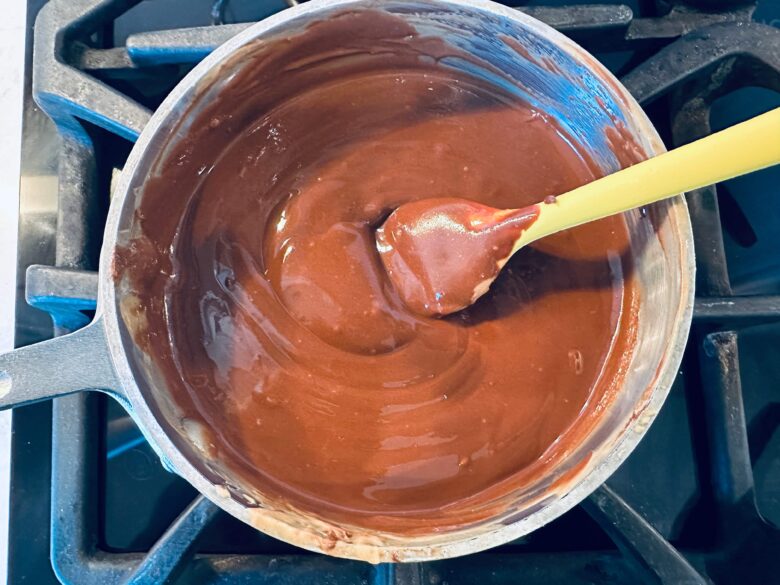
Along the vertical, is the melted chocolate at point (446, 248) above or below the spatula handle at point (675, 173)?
below

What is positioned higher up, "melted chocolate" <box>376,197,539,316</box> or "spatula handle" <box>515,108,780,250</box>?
"spatula handle" <box>515,108,780,250</box>

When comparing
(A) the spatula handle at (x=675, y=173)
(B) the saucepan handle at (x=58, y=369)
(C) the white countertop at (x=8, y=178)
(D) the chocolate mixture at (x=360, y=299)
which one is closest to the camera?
(A) the spatula handle at (x=675, y=173)

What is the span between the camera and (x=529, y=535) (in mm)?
920

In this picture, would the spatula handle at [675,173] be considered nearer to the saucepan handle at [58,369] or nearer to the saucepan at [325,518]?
the saucepan at [325,518]

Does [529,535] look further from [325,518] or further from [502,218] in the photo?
[502,218]

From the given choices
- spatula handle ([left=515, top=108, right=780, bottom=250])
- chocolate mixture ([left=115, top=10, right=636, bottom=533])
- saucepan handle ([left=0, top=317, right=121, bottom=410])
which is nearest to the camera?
spatula handle ([left=515, top=108, right=780, bottom=250])

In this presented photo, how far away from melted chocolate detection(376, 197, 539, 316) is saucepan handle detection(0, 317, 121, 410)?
0.34 m

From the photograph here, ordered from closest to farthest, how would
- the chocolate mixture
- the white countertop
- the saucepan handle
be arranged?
the saucepan handle, the chocolate mixture, the white countertop

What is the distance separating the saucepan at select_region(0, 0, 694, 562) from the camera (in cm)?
69

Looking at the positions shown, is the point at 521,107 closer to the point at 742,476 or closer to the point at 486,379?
the point at 486,379

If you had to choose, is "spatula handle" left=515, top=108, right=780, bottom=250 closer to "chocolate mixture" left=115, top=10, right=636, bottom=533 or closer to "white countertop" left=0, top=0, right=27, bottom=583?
"chocolate mixture" left=115, top=10, right=636, bottom=533

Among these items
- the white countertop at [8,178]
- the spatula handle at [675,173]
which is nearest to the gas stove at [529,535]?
the white countertop at [8,178]

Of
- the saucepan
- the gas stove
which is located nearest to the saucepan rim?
the saucepan

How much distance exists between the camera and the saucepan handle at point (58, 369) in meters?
0.71
